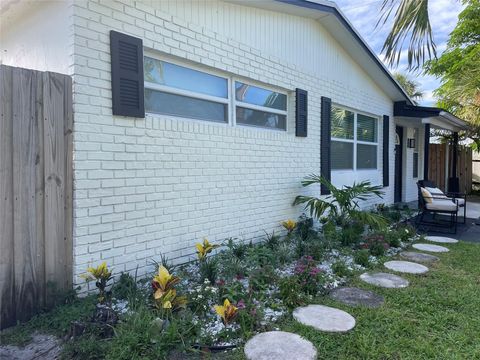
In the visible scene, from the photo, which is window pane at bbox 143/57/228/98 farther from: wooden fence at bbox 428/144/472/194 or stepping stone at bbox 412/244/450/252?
wooden fence at bbox 428/144/472/194

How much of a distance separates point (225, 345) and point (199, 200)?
2.02 m

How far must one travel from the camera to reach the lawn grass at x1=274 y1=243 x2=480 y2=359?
2.29 meters

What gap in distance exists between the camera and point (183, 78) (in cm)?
396

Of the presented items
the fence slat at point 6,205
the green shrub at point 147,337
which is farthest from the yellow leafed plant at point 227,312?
the fence slat at point 6,205

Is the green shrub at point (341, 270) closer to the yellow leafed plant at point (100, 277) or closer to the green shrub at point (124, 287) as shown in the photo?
the green shrub at point (124, 287)

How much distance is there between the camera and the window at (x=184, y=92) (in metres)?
3.63

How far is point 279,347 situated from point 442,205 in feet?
17.7

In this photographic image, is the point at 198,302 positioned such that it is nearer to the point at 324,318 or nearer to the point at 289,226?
the point at 324,318

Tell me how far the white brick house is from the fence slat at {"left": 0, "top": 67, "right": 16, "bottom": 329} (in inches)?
19.3

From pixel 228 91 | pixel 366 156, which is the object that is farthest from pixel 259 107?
pixel 366 156

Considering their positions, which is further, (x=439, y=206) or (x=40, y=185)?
(x=439, y=206)

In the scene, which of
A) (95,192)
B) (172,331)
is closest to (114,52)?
(95,192)

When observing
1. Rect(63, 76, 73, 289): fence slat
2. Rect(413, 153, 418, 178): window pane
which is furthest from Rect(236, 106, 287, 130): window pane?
Rect(413, 153, 418, 178): window pane

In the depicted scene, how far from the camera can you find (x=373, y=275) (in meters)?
3.92
